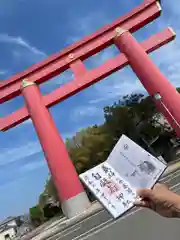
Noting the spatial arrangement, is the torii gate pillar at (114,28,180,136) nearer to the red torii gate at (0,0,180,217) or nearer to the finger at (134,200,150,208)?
the red torii gate at (0,0,180,217)

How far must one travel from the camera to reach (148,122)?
24844 millimetres

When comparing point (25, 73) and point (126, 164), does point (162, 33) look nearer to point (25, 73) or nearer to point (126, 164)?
point (25, 73)

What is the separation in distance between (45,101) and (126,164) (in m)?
10.1

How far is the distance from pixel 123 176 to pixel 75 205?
26.5 feet

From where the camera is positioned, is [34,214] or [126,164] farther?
[34,214]

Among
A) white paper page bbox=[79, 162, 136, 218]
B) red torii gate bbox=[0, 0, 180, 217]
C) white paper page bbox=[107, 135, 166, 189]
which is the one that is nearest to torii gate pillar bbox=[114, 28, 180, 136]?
red torii gate bbox=[0, 0, 180, 217]

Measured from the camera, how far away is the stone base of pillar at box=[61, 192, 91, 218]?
9898mm

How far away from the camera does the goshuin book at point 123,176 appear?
6.79 feet

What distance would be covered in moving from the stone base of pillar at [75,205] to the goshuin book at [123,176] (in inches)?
305

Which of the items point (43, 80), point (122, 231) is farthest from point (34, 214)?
point (122, 231)

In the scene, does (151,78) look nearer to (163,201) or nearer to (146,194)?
(146,194)

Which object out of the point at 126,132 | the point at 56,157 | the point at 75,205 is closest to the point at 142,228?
the point at 75,205

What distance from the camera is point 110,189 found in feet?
7.79

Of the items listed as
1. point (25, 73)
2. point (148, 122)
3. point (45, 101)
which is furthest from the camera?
point (148, 122)
